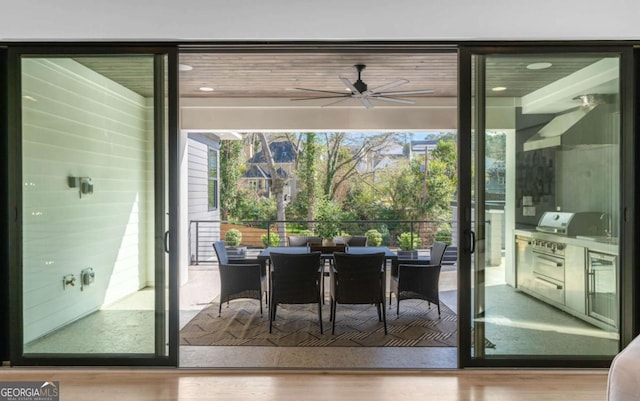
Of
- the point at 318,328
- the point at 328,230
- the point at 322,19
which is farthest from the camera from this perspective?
the point at 328,230

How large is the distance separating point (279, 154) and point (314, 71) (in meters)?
5.34

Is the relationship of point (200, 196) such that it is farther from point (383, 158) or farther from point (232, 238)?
point (383, 158)

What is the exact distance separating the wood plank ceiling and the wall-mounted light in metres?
0.77

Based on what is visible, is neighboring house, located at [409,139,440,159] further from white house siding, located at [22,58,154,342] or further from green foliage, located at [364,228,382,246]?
white house siding, located at [22,58,154,342]

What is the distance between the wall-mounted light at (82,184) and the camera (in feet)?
9.97

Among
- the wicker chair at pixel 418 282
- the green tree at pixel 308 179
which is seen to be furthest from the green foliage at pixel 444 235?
the wicker chair at pixel 418 282

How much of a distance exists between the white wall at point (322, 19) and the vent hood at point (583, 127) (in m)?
0.49

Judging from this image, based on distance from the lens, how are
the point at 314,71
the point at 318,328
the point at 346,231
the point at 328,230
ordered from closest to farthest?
1. the point at 318,328
2. the point at 314,71
3. the point at 328,230
4. the point at 346,231

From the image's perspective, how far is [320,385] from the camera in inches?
110

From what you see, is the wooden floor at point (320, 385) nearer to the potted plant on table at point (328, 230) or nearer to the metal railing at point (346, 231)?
the metal railing at point (346, 231)

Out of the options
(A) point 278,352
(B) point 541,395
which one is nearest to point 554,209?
(B) point 541,395

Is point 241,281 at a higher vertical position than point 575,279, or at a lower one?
lower

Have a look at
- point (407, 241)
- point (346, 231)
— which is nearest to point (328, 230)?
point (346, 231)

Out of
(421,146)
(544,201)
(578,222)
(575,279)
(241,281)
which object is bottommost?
(241,281)
